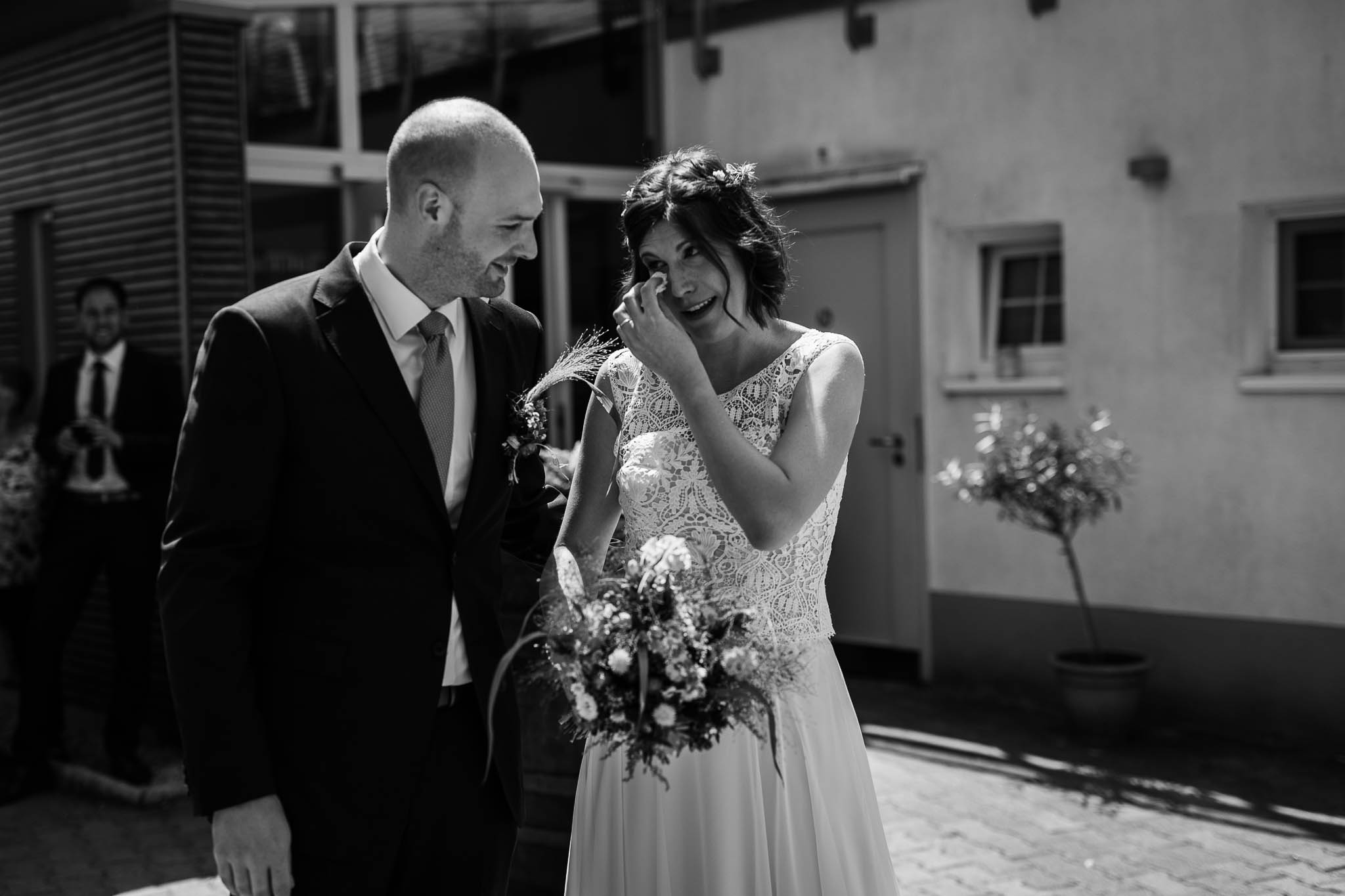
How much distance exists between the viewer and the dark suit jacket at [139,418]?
7277 mm

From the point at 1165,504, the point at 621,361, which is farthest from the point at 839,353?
the point at 1165,504

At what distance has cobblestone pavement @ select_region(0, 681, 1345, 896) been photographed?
568 cm

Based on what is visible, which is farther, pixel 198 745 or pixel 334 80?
pixel 334 80

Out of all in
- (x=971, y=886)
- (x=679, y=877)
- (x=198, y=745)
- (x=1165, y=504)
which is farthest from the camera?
(x=1165, y=504)

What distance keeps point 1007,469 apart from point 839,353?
4.75 metres

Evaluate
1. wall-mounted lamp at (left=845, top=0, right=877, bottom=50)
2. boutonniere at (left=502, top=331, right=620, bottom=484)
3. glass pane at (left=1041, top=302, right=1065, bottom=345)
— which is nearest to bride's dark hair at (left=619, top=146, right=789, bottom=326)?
boutonniere at (left=502, top=331, right=620, bottom=484)

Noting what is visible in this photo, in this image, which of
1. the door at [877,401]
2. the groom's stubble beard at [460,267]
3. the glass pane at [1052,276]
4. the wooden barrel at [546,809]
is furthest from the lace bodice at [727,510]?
the door at [877,401]

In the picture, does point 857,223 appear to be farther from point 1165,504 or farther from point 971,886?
point 971,886

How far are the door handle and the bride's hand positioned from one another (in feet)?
21.2

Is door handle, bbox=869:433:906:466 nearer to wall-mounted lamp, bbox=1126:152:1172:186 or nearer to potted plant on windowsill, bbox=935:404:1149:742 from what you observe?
potted plant on windowsill, bbox=935:404:1149:742

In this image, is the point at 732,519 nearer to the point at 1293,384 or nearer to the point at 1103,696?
the point at 1103,696

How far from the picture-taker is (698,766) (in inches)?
126

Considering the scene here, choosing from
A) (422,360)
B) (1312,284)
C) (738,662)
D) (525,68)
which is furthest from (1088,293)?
(738,662)

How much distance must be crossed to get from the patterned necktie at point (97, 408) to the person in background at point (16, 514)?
0.40 metres
